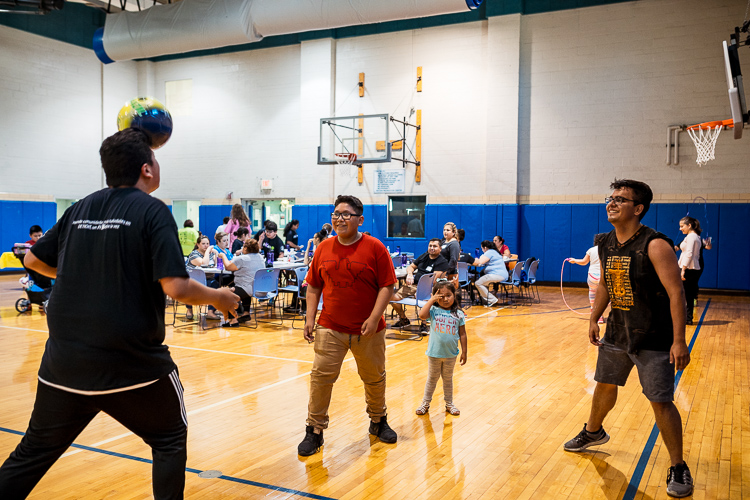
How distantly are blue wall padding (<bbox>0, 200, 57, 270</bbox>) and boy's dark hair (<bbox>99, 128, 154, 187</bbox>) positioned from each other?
1659 centimetres

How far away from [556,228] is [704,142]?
3.73 m

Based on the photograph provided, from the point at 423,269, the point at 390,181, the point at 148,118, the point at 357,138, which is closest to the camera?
the point at 148,118

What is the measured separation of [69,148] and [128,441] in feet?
52.6

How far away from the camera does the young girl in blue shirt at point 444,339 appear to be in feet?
15.3

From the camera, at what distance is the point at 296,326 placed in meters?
9.23

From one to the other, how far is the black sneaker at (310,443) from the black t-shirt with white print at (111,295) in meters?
1.86

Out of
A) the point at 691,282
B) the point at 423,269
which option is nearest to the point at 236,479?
the point at 423,269

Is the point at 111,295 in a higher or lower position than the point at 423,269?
higher

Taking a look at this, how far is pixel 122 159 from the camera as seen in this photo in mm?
2238

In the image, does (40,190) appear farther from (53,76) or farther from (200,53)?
(200,53)

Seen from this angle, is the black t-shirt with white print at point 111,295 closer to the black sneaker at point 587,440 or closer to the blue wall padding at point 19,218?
the black sneaker at point 587,440

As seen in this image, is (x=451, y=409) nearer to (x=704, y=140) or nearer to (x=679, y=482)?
(x=679, y=482)

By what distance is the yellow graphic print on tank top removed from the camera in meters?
3.42

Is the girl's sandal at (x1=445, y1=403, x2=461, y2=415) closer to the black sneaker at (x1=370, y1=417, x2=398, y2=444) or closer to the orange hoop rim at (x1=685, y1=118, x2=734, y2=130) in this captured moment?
the black sneaker at (x1=370, y1=417, x2=398, y2=444)
